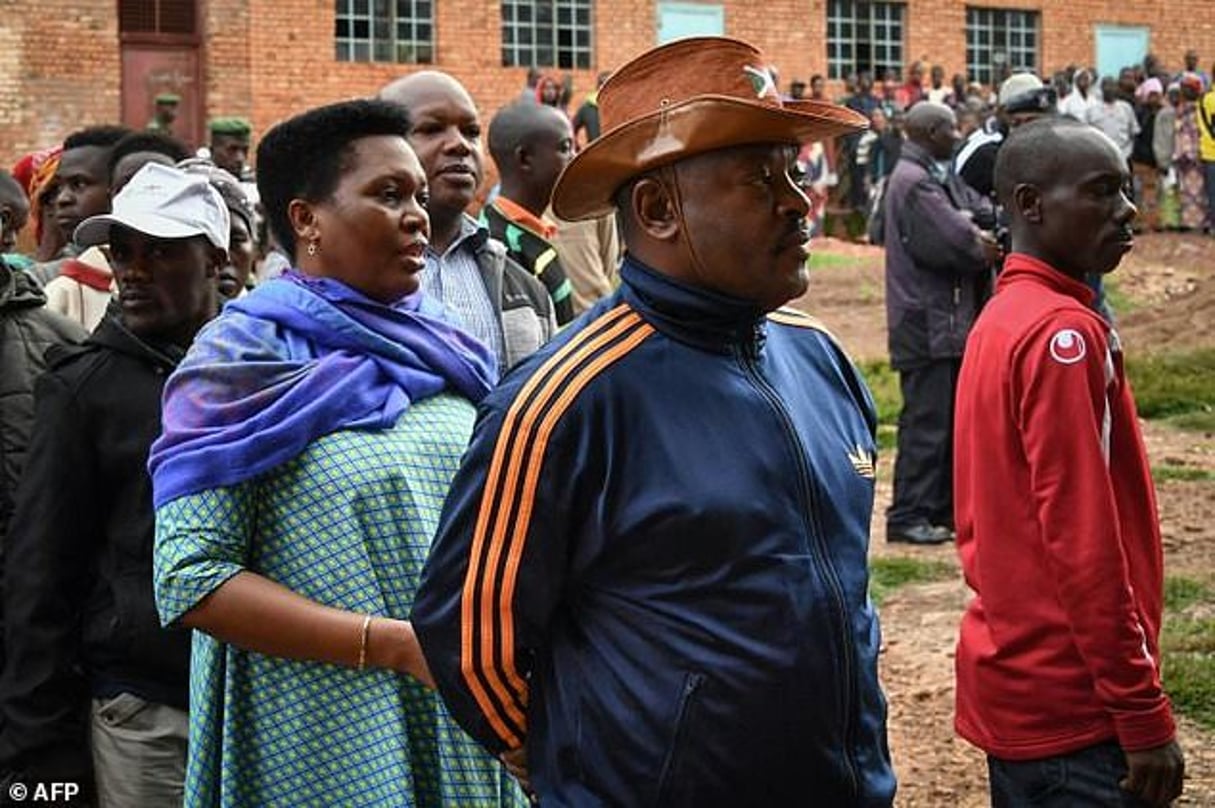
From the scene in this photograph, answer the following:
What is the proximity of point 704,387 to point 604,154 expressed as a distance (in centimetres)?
38

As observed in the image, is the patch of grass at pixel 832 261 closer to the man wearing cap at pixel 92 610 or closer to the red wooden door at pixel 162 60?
the red wooden door at pixel 162 60

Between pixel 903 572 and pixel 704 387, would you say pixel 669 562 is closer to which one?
pixel 704 387

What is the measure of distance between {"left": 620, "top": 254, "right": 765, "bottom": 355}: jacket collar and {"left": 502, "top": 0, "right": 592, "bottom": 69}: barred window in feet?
82.5

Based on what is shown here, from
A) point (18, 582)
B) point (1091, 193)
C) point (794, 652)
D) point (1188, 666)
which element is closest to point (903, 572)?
point (1188, 666)

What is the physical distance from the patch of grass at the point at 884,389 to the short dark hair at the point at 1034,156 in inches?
361

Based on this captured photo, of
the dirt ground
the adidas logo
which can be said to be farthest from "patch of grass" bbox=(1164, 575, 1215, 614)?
the adidas logo

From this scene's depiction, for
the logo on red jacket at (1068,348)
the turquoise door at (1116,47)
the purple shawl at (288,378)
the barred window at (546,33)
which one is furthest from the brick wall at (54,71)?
the logo on red jacket at (1068,348)

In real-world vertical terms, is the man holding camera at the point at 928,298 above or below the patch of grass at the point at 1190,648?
above

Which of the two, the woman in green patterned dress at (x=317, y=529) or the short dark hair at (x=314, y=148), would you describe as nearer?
the woman in green patterned dress at (x=317, y=529)

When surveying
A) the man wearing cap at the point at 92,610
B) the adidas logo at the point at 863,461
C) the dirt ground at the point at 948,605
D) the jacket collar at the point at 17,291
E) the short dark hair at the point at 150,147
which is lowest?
the dirt ground at the point at 948,605

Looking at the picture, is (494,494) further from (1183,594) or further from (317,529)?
(1183,594)

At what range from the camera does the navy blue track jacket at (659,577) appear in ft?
8.49

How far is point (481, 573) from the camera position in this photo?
266cm

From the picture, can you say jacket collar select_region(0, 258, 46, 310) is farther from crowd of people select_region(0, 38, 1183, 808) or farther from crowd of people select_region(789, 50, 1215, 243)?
crowd of people select_region(789, 50, 1215, 243)
